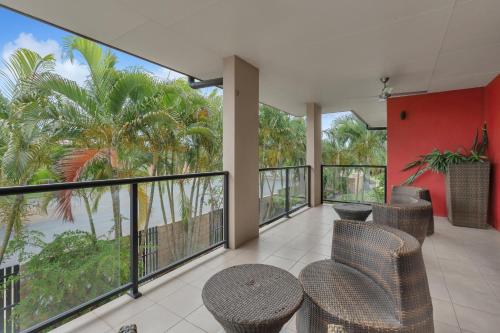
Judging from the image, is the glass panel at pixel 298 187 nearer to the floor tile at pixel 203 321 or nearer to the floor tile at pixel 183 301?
the floor tile at pixel 183 301

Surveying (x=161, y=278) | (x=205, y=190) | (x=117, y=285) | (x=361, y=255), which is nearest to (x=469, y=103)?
(x=361, y=255)

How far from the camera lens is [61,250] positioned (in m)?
2.20

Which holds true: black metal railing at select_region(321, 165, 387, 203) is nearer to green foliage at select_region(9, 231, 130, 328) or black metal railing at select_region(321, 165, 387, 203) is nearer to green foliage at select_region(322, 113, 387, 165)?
green foliage at select_region(322, 113, 387, 165)

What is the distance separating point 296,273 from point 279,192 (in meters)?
2.58

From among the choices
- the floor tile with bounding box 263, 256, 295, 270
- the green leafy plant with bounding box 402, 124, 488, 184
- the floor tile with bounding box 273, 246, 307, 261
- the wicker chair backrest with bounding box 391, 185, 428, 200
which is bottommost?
the floor tile with bounding box 263, 256, 295, 270

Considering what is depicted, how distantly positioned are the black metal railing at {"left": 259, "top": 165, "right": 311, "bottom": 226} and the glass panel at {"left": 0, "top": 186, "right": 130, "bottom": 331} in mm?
2507

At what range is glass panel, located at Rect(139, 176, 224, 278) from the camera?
291 centimetres

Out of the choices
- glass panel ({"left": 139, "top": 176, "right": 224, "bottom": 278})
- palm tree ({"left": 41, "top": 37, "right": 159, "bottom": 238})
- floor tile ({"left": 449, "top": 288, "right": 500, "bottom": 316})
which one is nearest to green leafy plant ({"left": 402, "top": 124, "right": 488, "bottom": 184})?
floor tile ({"left": 449, "top": 288, "right": 500, "bottom": 316})

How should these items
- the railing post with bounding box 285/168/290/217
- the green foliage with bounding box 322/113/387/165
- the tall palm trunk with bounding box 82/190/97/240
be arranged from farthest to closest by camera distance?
the green foliage with bounding box 322/113/387/165, the railing post with bounding box 285/168/290/217, the tall palm trunk with bounding box 82/190/97/240

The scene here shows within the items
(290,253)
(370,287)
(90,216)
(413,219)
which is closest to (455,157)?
(413,219)

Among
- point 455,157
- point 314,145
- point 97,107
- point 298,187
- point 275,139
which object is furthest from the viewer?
point 275,139

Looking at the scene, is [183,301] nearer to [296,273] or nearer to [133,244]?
[133,244]

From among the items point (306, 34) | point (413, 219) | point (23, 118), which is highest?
point (306, 34)

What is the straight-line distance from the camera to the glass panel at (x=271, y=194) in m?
4.53
